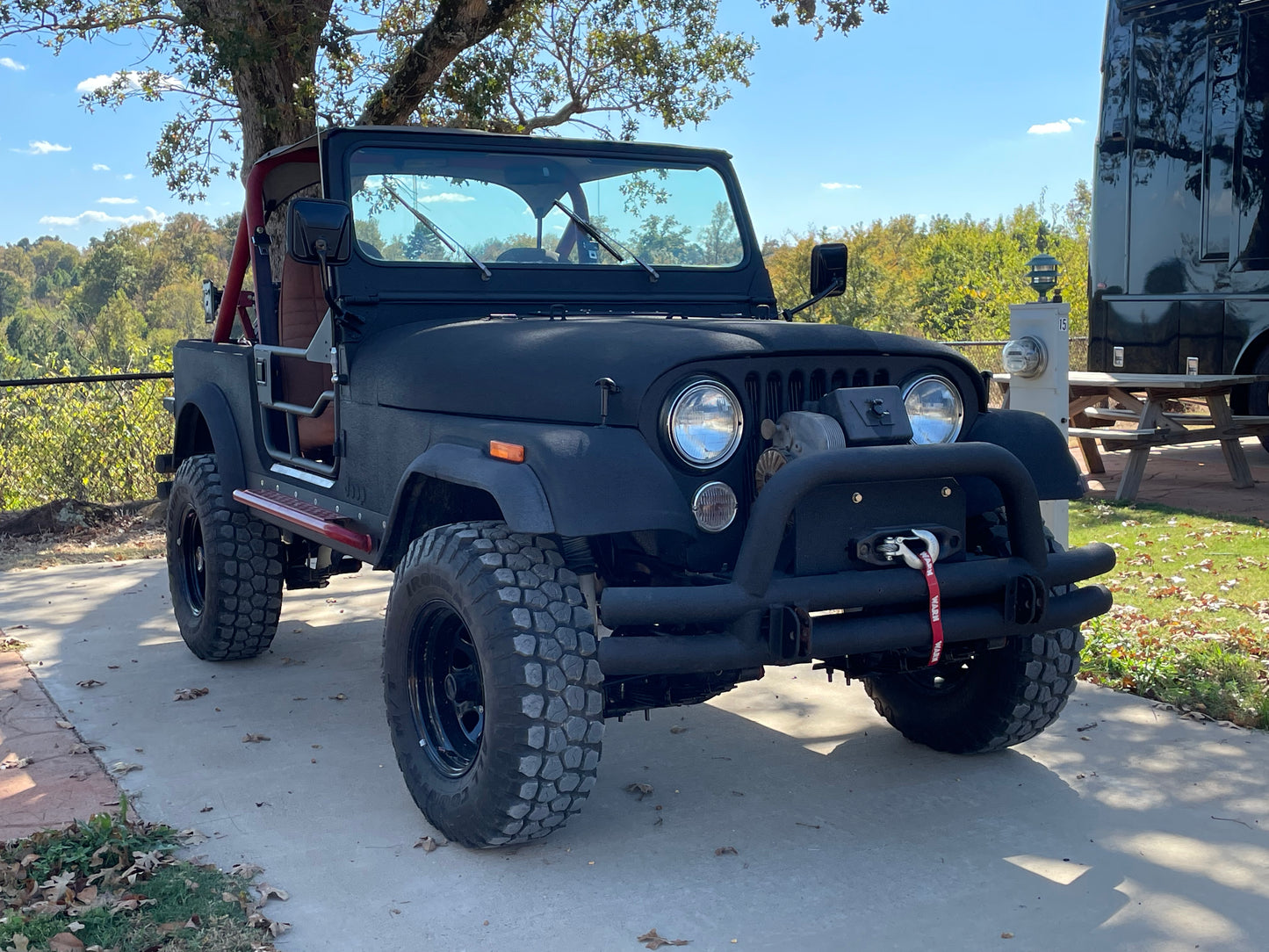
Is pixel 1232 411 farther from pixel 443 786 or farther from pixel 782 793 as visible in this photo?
pixel 443 786

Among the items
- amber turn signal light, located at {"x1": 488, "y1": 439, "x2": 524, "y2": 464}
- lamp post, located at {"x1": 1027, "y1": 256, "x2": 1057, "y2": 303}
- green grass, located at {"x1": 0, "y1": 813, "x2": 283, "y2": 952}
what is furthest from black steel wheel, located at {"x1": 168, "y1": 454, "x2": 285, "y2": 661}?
lamp post, located at {"x1": 1027, "y1": 256, "x2": 1057, "y2": 303}

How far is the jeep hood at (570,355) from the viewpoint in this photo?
335 centimetres

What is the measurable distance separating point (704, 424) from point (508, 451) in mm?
528

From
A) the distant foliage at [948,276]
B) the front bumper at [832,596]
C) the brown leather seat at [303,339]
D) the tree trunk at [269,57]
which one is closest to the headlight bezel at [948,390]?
the front bumper at [832,596]

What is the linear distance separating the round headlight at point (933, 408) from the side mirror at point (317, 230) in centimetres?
186

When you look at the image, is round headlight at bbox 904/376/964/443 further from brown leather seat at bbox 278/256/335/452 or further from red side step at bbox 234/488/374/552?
brown leather seat at bbox 278/256/335/452

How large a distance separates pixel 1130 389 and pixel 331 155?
6850 mm

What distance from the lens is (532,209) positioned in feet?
15.3

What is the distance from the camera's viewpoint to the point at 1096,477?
9.98 meters

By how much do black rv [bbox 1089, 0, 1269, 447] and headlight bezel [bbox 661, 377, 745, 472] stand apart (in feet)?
24.0

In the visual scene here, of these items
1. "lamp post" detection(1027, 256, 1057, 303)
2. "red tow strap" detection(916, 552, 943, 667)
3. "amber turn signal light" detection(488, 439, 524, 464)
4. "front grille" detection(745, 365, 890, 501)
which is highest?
"lamp post" detection(1027, 256, 1057, 303)

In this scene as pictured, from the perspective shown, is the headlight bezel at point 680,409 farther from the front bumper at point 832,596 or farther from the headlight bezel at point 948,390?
the headlight bezel at point 948,390

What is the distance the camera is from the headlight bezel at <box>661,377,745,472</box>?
3312 millimetres

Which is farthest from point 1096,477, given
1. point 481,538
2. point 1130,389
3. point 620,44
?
point 481,538
